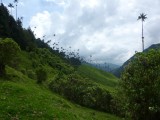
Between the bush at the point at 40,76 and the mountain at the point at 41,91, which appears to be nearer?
the mountain at the point at 41,91

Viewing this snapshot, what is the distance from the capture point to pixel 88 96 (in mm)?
83188

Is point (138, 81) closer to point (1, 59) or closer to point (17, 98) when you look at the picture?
point (17, 98)

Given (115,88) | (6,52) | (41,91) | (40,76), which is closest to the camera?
(115,88)

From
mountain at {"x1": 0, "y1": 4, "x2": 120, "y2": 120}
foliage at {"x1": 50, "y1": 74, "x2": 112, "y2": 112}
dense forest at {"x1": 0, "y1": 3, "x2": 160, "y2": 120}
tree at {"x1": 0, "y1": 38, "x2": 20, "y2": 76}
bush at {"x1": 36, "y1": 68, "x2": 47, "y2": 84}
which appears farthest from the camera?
bush at {"x1": 36, "y1": 68, "x2": 47, "y2": 84}

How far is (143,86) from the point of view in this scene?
1769 inches

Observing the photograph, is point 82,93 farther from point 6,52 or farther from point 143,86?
point 143,86

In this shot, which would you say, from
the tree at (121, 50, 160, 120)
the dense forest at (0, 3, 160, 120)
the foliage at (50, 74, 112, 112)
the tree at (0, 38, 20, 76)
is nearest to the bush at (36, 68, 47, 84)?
the dense forest at (0, 3, 160, 120)

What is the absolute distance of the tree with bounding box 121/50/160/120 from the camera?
4403 centimetres

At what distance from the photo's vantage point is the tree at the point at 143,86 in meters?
44.0

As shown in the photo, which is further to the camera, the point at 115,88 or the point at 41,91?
the point at 41,91

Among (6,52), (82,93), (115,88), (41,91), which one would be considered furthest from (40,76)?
(115,88)

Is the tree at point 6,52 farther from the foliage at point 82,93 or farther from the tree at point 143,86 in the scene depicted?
the tree at point 143,86

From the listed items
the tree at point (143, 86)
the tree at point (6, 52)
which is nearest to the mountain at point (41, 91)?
the tree at point (6, 52)

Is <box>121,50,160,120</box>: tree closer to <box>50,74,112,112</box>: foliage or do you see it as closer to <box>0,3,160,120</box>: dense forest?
<box>0,3,160,120</box>: dense forest
